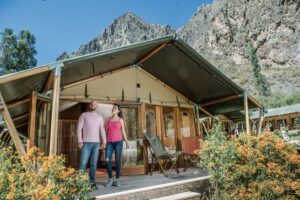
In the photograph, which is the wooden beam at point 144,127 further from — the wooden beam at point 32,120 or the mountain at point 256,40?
the mountain at point 256,40

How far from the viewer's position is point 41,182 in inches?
112

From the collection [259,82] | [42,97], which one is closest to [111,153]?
[42,97]

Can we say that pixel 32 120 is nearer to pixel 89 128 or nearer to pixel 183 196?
pixel 89 128

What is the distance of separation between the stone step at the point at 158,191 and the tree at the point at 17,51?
29591mm

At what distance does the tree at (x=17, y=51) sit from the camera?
29344 millimetres

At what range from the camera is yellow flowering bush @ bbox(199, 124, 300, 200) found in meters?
4.09

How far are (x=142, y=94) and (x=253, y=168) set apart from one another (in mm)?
4176

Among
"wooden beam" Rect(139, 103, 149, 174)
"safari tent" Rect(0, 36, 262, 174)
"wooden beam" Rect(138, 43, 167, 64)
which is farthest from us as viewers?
"wooden beam" Rect(139, 103, 149, 174)

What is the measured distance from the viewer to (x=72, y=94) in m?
6.59

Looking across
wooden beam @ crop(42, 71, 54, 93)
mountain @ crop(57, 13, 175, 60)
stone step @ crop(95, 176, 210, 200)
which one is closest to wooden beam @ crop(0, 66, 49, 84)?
wooden beam @ crop(42, 71, 54, 93)

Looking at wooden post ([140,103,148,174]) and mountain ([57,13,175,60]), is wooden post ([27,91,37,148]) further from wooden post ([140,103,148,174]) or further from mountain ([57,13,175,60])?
mountain ([57,13,175,60])

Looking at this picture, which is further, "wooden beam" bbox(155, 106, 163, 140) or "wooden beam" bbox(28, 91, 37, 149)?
"wooden beam" bbox(155, 106, 163, 140)

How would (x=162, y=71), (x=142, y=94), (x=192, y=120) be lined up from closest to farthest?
1. (x=162, y=71)
2. (x=142, y=94)
3. (x=192, y=120)

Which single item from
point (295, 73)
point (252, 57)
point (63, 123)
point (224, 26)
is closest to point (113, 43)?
point (224, 26)
